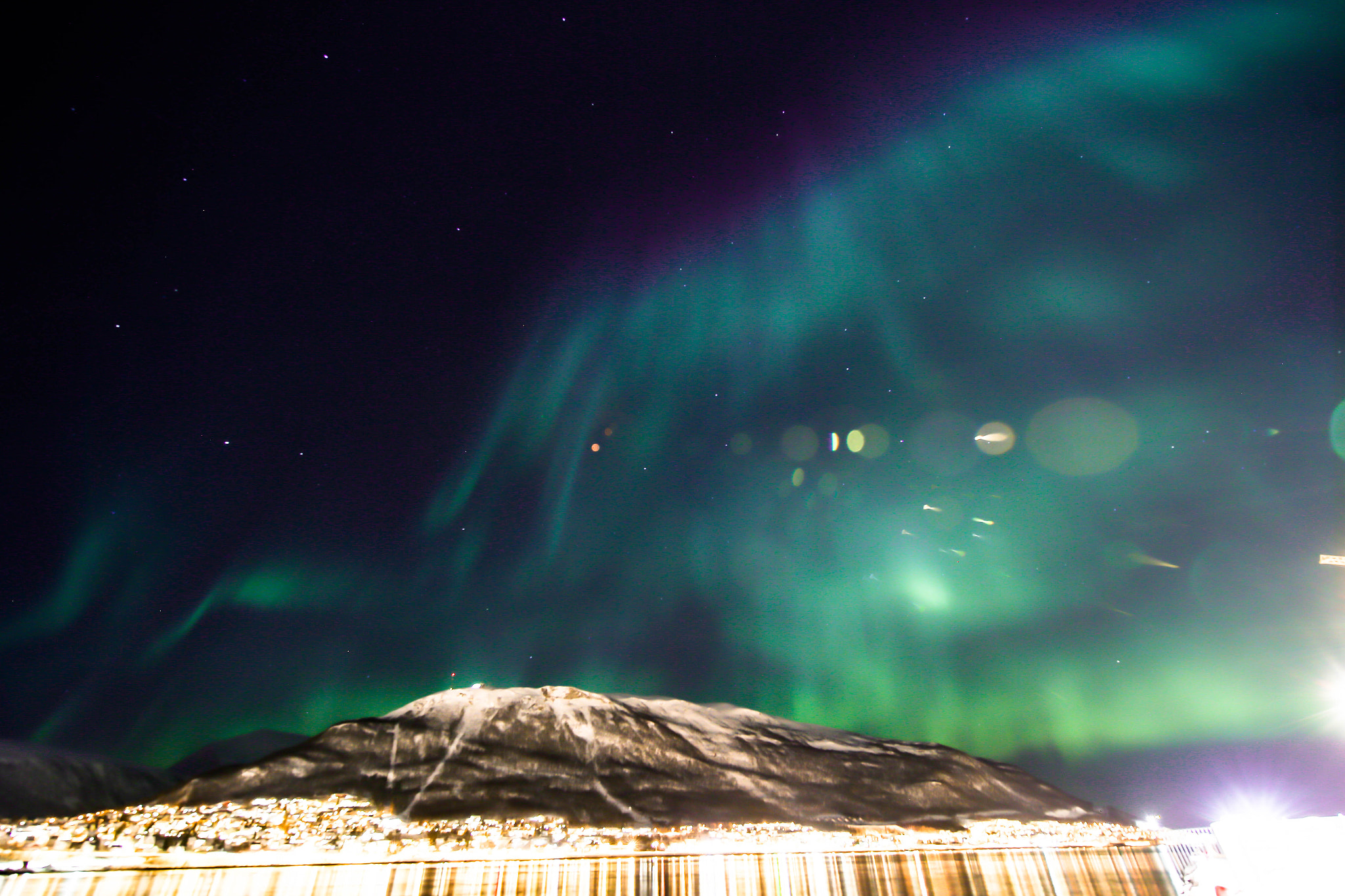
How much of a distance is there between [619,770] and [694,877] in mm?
41210

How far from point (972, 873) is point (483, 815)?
38.3 m

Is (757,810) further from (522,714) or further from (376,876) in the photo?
(376,876)

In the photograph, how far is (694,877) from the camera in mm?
27125

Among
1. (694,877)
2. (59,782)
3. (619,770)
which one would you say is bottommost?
(694,877)

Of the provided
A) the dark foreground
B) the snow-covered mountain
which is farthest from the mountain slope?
the dark foreground

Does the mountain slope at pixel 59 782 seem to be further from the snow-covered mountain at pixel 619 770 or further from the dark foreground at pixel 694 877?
the dark foreground at pixel 694 877

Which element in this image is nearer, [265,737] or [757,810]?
[757,810]

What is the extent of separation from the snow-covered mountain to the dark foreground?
23990 millimetres

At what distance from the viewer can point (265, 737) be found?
174 metres

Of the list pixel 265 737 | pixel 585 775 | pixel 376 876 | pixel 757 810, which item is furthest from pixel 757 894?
pixel 265 737

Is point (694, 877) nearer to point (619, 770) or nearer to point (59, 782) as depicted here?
point (619, 770)

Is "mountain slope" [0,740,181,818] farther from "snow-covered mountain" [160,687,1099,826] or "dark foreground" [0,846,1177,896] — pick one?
"dark foreground" [0,846,1177,896]

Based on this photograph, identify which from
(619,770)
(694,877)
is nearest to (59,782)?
(619,770)

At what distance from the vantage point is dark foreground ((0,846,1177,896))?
76.6ft
